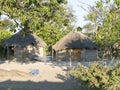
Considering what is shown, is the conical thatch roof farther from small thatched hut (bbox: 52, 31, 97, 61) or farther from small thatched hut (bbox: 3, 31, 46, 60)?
small thatched hut (bbox: 3, 31, 46, 60)

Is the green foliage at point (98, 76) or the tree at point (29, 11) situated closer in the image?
the green foliage at point (98, 76)

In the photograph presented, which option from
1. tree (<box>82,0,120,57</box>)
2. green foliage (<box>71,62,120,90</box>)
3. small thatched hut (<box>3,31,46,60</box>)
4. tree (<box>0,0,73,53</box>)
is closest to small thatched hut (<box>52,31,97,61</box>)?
small thatched hut (<box>3,31,46,60</box>)

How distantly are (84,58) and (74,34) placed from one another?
11.8ft

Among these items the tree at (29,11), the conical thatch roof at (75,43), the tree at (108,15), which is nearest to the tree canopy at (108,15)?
the tree at (108,15)

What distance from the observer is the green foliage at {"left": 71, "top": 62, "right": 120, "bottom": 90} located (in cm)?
1360

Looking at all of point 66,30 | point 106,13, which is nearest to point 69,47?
point 106,13

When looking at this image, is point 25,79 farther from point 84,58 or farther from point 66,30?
point 66,30

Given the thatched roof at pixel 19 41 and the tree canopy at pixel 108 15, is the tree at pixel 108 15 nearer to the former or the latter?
the tree canopy at pixel 108 15

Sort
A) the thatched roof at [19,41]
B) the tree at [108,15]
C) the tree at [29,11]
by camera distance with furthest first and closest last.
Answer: the thatched roof at [19,41]
the tree at [108,15]
the tree at [29,11]

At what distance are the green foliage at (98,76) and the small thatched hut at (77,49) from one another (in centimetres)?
3137

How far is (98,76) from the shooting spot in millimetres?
14305

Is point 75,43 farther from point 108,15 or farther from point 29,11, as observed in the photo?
point 29,11

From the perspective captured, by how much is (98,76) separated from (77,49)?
106 feet

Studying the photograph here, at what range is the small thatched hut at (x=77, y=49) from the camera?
46503mm
